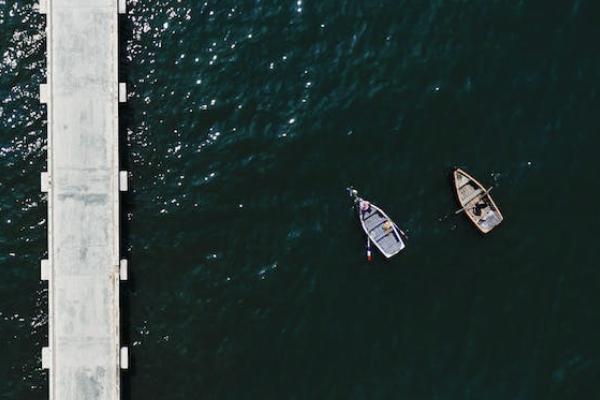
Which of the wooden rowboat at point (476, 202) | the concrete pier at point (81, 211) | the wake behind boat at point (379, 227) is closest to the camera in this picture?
the concrete pier at point (81, 211)

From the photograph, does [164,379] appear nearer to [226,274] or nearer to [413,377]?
[226,274]

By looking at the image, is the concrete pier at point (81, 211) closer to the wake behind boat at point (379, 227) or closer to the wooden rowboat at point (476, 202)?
the wake behind boat at point (379, 227)

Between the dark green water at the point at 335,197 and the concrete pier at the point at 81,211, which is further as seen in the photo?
the dark green water at the point at 335,197

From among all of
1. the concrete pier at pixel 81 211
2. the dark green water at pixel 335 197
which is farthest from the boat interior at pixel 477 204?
the concrete pier at pixel 81 211

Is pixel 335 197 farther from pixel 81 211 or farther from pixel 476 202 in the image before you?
pixel 81 211

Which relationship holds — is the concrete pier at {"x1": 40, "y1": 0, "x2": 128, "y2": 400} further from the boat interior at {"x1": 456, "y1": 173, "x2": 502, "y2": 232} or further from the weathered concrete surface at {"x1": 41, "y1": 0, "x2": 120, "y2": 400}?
the boat interior at {"x1": 456, "y1": 173, "x2": 502, "y2": 232}

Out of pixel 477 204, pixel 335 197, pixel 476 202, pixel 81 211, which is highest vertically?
pixel 81 211

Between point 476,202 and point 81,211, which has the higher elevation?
point 81,211

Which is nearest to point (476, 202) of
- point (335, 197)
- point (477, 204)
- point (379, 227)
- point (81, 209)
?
point (477, 204)
